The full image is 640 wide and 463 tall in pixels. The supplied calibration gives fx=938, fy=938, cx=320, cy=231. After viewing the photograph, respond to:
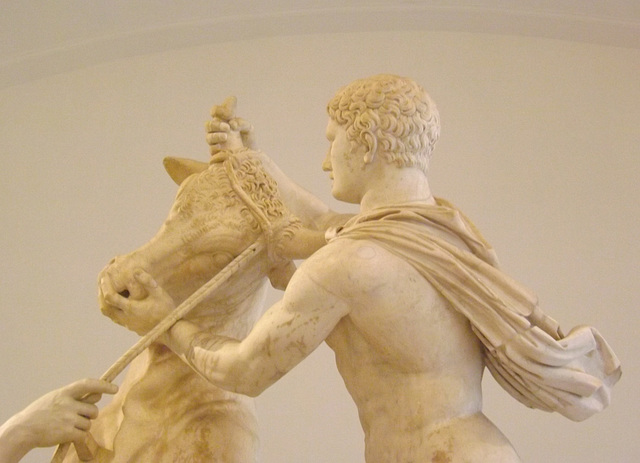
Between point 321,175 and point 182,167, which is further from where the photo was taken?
point 321,175

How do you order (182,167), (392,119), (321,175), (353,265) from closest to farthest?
(353,265), (392,119), (182,167), (321,175)

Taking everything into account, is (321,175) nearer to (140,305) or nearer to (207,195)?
(207,195)

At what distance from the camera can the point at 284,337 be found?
190cm


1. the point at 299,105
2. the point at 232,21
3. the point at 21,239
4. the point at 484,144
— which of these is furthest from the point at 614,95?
the point at 21,239

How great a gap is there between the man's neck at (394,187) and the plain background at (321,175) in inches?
78.8

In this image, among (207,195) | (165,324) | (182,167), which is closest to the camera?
(165,324)

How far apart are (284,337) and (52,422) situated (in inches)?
23.0

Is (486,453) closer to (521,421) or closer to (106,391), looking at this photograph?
(106,391)

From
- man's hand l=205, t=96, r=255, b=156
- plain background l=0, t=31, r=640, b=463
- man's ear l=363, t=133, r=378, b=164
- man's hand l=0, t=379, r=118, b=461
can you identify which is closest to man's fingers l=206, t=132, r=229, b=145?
man's hand l=205, t=96, r=255, b=156

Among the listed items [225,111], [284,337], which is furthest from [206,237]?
[284,337]

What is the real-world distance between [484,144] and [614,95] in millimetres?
623

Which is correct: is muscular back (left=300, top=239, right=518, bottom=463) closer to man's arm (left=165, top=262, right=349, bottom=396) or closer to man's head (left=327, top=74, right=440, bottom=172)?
man's arm (left=165, top=262, right=349, bottom=396)

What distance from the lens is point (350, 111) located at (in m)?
2.05

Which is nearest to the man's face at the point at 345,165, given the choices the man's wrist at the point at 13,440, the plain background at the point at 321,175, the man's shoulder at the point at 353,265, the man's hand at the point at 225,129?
the man's shoulder at the point at 353,265
